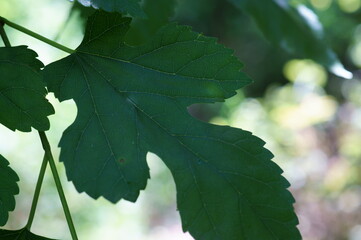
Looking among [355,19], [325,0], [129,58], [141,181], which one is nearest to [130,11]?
[129,58]

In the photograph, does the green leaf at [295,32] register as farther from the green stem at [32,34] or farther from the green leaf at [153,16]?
the green stem at [32,34]

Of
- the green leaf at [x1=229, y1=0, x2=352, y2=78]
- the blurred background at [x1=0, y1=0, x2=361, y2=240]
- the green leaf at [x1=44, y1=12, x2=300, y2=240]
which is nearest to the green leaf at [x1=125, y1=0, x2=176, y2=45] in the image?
the green leaf at [x1=229, y1=0, x2=352, y2=78]

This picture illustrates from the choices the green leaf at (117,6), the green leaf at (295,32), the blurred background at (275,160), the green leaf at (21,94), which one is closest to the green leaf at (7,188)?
the green leaf at (21,94)

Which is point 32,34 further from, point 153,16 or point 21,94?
point 153,16

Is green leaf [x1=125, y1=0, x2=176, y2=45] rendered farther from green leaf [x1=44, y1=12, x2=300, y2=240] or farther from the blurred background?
the blurred background

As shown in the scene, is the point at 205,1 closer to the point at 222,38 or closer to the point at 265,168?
the point at 222,38

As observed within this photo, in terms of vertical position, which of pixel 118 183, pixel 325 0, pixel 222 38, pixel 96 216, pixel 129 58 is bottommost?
pixel 118 183

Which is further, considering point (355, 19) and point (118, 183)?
point (355, 19)

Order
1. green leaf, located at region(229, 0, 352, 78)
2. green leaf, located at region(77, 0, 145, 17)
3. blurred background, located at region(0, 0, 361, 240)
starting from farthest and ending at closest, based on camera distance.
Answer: blurred background, located at region(0, 0, 361, 240), green leaf, located at region(229, 0, 352, 78), green leaf, located at region(77, 0, 145, 17)
